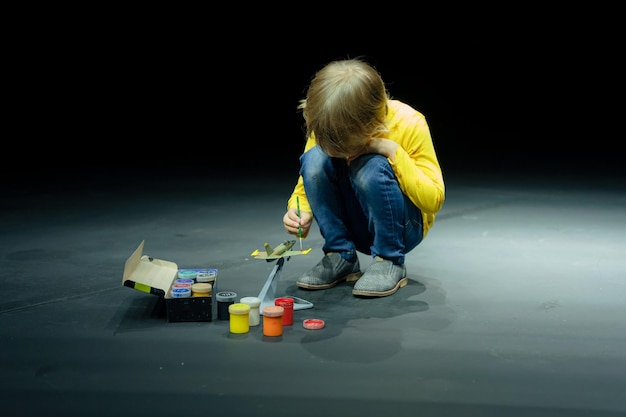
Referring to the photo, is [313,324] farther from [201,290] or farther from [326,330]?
[201,290]

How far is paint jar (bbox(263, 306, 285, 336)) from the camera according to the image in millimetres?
1697

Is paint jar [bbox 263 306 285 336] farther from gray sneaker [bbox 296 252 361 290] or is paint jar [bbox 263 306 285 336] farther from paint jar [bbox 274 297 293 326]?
gray sneaker [bbox 296 252 361 290]

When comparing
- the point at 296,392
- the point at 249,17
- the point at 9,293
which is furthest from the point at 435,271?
the point at 249,17

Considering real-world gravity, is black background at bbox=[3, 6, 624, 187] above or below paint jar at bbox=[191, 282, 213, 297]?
above

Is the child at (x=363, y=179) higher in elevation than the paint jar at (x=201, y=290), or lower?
higher

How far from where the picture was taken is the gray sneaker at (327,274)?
6.91 ft

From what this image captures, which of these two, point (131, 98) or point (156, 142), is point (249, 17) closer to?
point (131, 98)

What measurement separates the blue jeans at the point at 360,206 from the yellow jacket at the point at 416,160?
41 millimetres

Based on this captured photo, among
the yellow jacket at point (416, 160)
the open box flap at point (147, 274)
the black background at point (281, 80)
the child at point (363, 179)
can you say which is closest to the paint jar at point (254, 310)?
the open box flap at point (147, 274)

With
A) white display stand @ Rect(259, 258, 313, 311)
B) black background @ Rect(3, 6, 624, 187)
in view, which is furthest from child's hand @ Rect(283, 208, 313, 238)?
black background @ Rect(3, 6, 624, 187)

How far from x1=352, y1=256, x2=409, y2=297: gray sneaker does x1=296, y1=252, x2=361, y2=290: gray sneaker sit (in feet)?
0.29

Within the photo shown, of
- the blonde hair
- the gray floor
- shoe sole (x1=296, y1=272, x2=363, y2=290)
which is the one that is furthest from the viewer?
shoe sole (x1=296, y1=272, x2=363, y2=290)

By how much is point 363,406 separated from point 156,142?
15.6 ft

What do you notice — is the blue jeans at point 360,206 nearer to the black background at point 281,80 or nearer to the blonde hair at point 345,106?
the blonde hair at point 345,106
